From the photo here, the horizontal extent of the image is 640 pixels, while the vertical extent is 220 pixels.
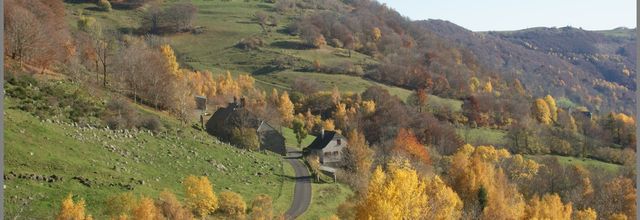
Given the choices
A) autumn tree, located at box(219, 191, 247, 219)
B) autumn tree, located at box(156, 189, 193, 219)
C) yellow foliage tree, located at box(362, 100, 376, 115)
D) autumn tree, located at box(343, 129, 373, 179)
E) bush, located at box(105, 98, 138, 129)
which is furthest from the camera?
yellow foliage tree, located at box(362, 100, 376, 115)

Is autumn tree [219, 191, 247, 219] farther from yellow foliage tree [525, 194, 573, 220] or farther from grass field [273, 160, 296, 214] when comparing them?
yellow foliage tree [525, 194, 573, 220]

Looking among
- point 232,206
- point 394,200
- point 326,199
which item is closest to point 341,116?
point 326,199

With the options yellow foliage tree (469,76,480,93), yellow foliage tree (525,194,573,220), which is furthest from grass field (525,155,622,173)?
yellow foliage tree (469,76,480,93)

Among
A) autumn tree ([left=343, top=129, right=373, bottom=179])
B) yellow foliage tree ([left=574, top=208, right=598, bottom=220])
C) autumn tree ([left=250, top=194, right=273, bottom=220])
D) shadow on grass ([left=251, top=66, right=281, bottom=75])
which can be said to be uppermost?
shadow on grass ([left=251, top=66, right=281, bottom=75])

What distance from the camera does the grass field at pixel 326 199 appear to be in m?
35.8

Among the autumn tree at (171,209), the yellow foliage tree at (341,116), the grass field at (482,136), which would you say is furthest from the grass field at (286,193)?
the grass field at (482,136)

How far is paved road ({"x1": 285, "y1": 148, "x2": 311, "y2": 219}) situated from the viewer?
35.7m

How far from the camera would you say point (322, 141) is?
6506 centimetres

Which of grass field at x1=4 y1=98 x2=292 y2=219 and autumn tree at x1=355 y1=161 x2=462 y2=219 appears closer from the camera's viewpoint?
grass field at x1=4 y1=98 x2=292 y2=219

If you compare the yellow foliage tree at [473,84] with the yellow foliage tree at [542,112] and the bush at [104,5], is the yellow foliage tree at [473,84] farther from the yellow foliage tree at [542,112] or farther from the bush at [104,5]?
the bush at [104,5]

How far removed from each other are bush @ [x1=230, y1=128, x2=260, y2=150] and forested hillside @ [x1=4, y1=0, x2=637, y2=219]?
0.21 meters

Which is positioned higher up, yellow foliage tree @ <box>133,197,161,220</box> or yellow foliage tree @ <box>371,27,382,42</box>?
yellow foliage tree @ <box>371,27,382,42</box>

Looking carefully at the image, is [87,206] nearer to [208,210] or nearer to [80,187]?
[80,187]

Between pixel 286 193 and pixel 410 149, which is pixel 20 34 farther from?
pixel 410 149
